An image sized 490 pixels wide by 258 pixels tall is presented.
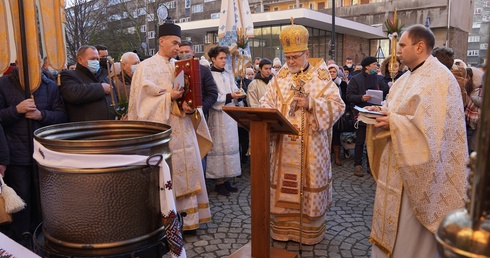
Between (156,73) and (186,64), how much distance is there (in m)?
0.36

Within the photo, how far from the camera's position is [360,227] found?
163 inches

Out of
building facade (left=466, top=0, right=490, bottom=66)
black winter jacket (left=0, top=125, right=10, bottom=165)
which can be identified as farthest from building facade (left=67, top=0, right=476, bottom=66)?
black winter jacket (left=0, top=125, right=10, bottom=165)

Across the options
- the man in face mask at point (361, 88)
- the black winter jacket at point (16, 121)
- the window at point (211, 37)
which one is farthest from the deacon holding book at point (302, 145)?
the window at point (211, 37)

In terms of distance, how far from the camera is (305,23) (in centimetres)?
2194

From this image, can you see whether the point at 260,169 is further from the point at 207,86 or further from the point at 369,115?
the point at 207,86

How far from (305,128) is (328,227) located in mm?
1238

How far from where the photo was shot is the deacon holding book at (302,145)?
3535mm

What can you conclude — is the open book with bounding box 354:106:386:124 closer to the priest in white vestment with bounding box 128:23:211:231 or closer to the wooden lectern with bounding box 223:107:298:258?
the wooden lectern with bounding box 223:107:298:258

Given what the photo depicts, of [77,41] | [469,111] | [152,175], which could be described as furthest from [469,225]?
[77,41]

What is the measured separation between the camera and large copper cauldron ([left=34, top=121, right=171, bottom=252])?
6.40 feet

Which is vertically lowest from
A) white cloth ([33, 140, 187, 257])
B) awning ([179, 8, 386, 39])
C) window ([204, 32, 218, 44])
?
white cloth ([33, 140, 187, 257])

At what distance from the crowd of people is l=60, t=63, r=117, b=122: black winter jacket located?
11mm

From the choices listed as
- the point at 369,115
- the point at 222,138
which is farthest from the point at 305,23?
the point at 369,115

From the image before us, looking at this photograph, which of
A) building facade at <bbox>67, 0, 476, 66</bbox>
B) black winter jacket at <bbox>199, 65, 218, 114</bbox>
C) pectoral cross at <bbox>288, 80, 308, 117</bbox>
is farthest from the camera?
building facade at <bbox>67, 0, 476, 66</bbox>
